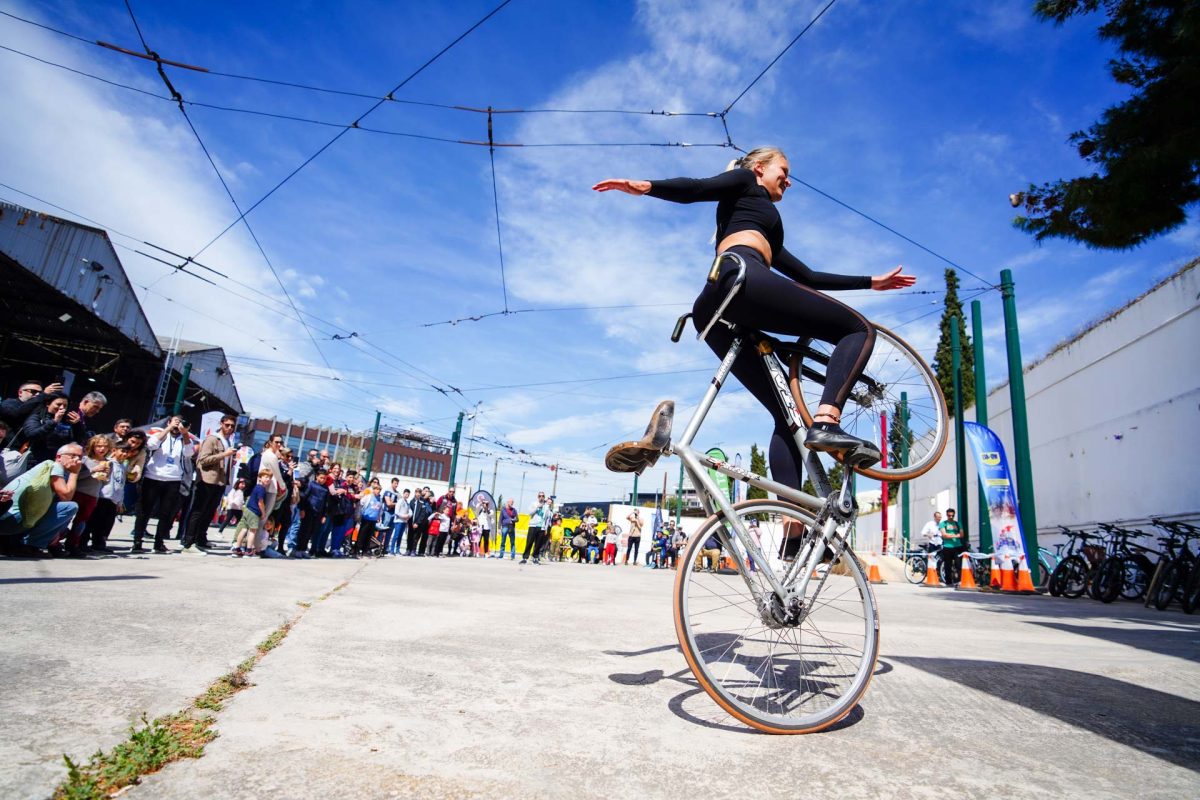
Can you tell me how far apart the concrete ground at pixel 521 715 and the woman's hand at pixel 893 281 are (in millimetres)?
1842

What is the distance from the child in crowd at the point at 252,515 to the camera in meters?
8.98

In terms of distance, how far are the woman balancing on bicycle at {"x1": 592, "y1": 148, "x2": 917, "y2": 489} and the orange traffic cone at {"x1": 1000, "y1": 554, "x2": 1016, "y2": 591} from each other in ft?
42.3

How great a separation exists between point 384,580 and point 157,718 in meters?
5.27

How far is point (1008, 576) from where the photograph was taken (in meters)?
13.0

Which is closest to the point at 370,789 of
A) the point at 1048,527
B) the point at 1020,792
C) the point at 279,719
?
the point at 279,719

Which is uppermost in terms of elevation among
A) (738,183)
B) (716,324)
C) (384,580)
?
(738,183)

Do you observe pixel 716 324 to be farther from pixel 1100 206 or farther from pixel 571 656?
pixel 1100 206

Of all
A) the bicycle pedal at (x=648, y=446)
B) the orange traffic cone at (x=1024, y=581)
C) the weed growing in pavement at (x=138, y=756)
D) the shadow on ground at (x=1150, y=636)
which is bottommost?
the weed growing in pavement at (x=138, y=756)

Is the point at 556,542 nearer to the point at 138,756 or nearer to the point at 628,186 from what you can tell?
the point at 628,186

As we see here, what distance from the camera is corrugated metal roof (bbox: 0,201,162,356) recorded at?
1596cm

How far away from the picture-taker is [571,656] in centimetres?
269

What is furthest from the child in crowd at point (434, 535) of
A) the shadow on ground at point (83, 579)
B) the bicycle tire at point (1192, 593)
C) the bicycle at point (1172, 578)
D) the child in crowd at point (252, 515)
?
the bicycle tire at point (1192, 593)

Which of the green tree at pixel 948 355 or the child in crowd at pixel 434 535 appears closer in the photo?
the child in crowd at pixel 434 535

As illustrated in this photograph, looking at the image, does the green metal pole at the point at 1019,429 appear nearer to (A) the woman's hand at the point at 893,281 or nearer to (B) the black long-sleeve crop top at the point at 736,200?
(A) the woman's hand at the point at 893,281
